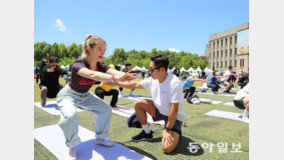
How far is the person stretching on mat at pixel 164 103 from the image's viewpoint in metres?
2.31

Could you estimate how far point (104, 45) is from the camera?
7.76 ft

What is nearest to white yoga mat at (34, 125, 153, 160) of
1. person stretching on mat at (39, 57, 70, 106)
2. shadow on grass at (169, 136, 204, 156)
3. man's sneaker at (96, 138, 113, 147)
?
man's sneaker at (96, 138, 113, 147)

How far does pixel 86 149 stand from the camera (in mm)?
2359

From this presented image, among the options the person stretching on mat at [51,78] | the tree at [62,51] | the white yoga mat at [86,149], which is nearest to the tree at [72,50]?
the tree at [62,51]

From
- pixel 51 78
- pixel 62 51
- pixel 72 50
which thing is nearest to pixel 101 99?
pixel 51 78

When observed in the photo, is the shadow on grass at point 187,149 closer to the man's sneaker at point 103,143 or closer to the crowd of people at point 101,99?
the crowd of people at point 101,99

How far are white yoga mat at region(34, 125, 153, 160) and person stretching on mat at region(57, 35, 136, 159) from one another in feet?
0.40

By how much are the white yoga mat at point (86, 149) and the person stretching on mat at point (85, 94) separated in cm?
12

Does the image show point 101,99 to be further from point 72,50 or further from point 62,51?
point 62,51

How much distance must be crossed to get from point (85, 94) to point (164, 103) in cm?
128

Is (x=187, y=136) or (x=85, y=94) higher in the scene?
(x=85, y=94)

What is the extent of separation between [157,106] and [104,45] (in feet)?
4.37

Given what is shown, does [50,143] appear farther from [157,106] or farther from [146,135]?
[157,106]

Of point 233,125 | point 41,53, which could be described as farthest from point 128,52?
point 233,125
